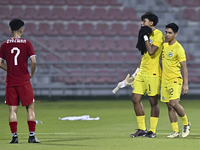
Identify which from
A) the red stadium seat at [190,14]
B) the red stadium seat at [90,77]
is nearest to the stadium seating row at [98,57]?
the red stadium seat at [90,77]

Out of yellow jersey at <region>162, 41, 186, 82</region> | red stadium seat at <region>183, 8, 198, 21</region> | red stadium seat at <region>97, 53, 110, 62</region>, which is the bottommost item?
yellow jersey at <region>162, 41, 186, 82</region>

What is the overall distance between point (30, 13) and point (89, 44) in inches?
138

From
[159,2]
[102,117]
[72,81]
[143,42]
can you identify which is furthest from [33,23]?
[143,42]

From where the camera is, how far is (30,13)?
22016 mm

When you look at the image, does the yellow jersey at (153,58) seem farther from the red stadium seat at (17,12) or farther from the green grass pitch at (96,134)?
the red stadium seat at (17,12)

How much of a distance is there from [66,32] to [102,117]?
1083 cm

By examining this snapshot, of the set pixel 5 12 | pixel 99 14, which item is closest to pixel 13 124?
pixel 99 14

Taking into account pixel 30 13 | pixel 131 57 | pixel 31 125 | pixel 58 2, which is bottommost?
pixel 31 125

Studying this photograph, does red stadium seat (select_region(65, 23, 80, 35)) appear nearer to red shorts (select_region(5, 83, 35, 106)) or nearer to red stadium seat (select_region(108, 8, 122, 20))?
red stadium seat (select_region(108, 8, 122, 20))

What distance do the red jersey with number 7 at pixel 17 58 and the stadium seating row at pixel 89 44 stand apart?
1443 cm

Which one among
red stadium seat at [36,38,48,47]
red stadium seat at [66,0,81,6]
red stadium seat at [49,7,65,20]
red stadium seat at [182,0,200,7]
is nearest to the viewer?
red stadium seat at [36,38,48,47]

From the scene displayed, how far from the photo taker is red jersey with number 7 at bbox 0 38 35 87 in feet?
20.4

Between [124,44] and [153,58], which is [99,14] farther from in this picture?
[153,58]

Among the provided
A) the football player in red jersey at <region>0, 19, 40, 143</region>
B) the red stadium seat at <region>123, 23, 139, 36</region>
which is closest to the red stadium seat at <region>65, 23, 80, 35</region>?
the red stadium seat at <region>123, 23, 139, 36</region>
